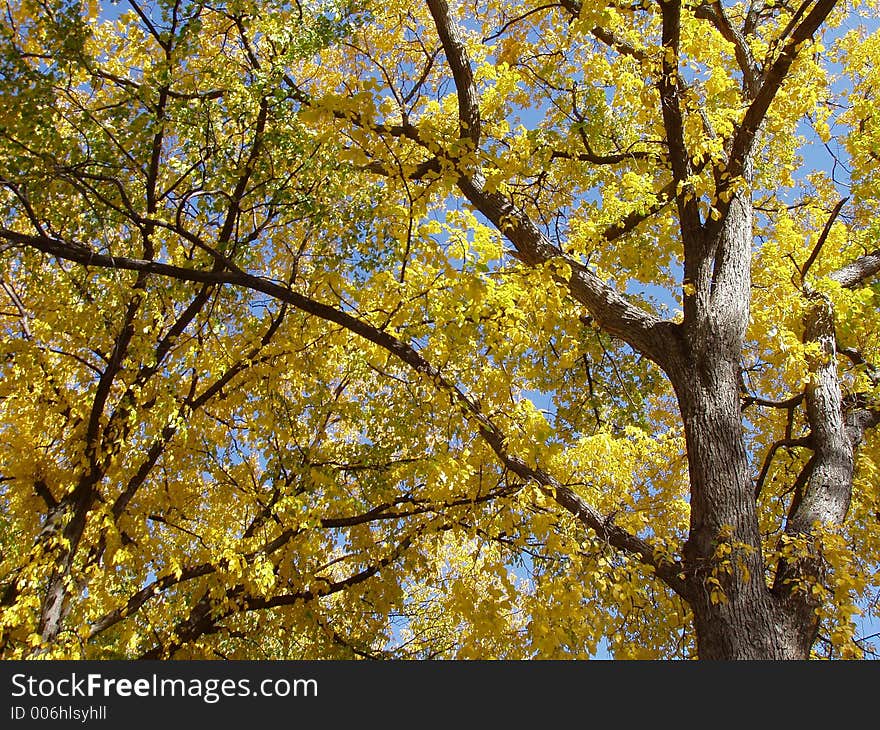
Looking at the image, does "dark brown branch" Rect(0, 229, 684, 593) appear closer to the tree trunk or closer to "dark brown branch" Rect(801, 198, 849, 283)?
the tree trunk

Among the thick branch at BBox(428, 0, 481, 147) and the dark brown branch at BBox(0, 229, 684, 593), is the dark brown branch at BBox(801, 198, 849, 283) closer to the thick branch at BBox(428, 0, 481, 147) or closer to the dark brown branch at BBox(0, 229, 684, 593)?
the dark brown branch at BBox(0, 229, 684, 593)

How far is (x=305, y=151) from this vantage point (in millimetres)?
5582

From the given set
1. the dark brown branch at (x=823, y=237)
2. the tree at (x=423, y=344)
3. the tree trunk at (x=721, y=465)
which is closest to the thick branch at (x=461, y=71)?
the tree at (x=423, y=344)

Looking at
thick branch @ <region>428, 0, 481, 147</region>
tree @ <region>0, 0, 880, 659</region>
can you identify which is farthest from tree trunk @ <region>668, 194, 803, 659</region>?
thick branch @ <region>428, 0, 481, 147</region>

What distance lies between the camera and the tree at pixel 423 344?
174 inches

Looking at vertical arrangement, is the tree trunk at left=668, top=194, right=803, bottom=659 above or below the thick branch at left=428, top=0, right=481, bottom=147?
below

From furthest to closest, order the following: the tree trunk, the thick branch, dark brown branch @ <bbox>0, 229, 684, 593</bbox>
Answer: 1. the thick branch
2. dark brown branch @ <bbox>0, 229, 684, 593</bbox>
3. the tree trunk

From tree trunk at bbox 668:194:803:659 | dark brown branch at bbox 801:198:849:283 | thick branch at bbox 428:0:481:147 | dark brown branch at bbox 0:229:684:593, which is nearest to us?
tree trunk at bbox 668:194:803:659

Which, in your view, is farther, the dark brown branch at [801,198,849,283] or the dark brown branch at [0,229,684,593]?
the dark brown branch at [801,198,849,283]

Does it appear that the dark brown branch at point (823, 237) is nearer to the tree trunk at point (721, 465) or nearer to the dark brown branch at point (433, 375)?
the tree trunk at point (721, 465)

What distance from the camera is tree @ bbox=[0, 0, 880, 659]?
4430 mm

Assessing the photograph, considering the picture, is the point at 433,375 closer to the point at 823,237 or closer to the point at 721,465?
the point at 721,465

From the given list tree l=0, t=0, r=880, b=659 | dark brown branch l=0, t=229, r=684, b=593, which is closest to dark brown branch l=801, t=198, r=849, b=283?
tree l=0, t=0, r=880, b=659

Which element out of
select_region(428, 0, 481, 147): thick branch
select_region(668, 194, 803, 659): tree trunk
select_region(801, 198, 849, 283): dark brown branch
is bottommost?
select_region(668, 194, 803, 659): tree trunk
